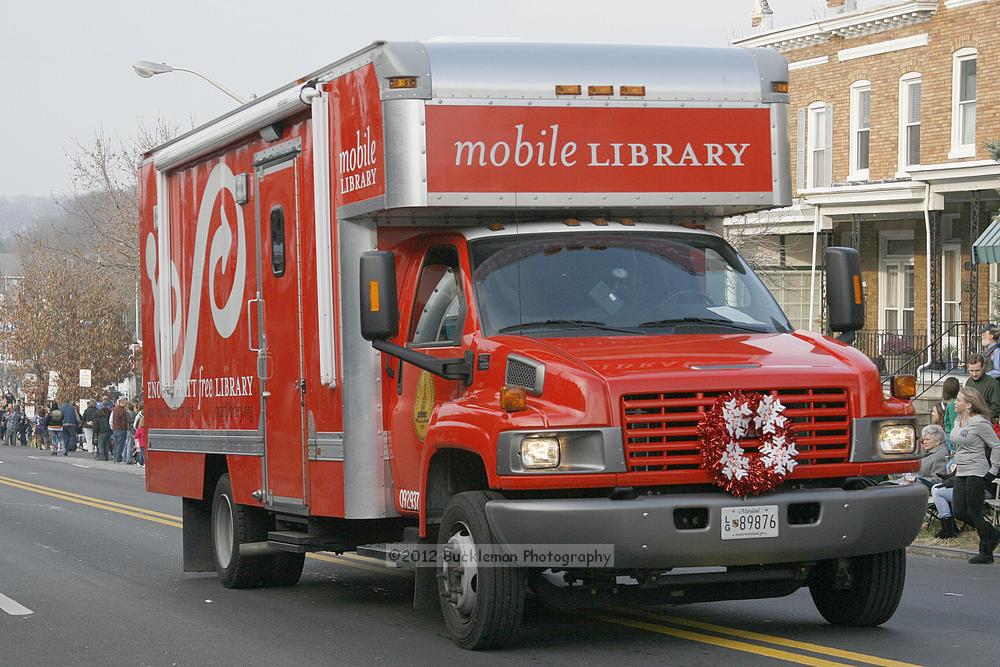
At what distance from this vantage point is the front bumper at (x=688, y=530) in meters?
7.84

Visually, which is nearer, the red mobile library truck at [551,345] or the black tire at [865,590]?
the red mobile library truck at [551,345]

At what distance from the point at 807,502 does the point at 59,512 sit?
634 inches

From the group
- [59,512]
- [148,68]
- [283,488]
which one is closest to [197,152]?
[283,488]

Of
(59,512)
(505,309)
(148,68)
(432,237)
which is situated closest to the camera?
(505,309)

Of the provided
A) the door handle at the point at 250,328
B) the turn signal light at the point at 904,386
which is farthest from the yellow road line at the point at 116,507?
the turn signal light at the point at 904,386

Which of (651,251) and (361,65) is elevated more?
(361,65)

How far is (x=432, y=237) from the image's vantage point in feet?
31.9

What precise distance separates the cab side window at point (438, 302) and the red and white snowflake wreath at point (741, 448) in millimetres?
1815

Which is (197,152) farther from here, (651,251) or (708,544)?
(708,544)

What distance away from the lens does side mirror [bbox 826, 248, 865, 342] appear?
30.7 feet

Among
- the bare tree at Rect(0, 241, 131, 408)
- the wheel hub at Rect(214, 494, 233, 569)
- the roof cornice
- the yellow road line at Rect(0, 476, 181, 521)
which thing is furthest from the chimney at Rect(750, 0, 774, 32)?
the bare tree at Rect(0, 241, 131, 408)

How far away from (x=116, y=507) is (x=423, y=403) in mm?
14745

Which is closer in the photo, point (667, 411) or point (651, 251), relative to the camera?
point (667, 411)

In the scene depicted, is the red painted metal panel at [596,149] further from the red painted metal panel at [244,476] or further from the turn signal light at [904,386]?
the red painted metal panel at [244,476]
